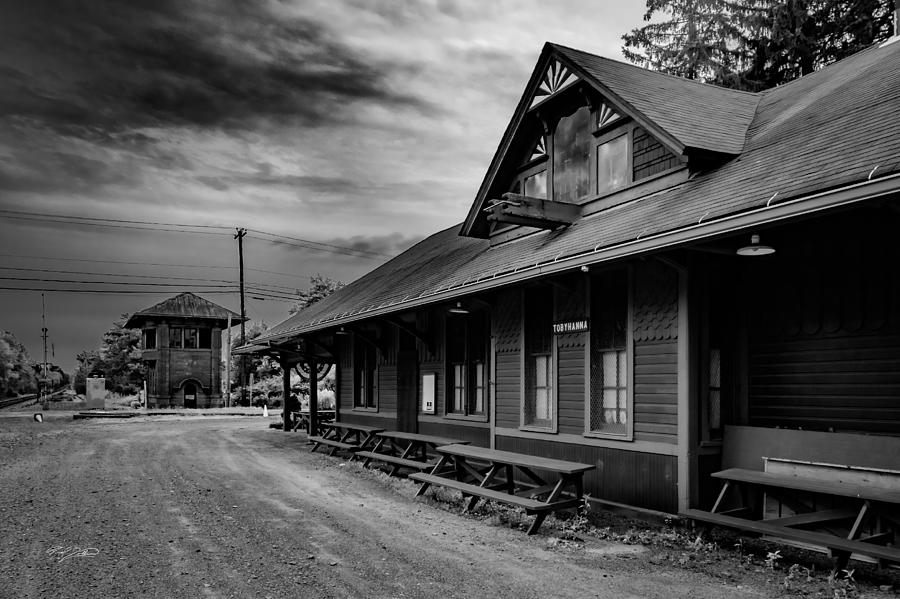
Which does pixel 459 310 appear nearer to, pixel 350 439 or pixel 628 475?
pixel 628 475

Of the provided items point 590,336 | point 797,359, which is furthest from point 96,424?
point 797,359

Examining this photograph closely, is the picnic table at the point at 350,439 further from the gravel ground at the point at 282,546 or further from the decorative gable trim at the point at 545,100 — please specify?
the decorative gable trim at the point at 545,100

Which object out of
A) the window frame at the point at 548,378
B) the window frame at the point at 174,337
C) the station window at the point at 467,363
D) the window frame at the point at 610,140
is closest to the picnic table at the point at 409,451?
the station window at the point at 467,363

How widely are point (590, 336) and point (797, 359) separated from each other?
2.52m

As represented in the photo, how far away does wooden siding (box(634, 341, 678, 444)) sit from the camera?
7695 mm

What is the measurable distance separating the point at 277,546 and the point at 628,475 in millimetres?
3955

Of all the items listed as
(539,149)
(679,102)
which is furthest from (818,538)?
Answer: (539,149)

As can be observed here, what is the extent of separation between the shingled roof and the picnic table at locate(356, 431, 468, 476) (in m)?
2.25

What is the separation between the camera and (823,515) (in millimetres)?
6250

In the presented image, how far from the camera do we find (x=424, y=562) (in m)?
6.33

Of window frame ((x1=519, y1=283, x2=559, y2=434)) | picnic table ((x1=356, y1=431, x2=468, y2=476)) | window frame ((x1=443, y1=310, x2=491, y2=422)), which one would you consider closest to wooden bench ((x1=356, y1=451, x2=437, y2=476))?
picnic table ((x1=356, y1=431, x2=468, y2=476))

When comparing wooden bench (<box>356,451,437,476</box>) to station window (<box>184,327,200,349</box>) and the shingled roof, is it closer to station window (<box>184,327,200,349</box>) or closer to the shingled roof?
the shingled roof

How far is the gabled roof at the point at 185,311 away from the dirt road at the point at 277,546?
36.0m

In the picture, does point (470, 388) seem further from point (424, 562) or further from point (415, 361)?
point (424, 562)
